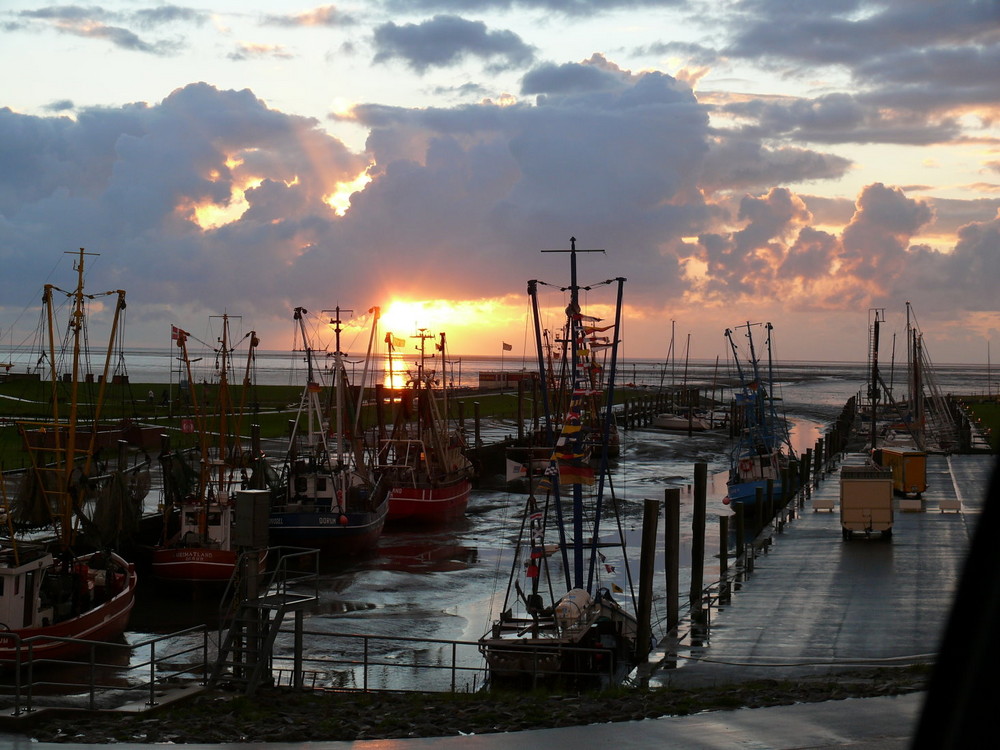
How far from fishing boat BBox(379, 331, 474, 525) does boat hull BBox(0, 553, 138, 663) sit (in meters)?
22.1

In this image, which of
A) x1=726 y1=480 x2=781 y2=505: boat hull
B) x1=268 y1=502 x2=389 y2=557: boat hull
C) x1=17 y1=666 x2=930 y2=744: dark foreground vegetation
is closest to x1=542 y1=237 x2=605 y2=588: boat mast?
x1=17 y1=666 x2=930 y2=744: dark foreground vegetation

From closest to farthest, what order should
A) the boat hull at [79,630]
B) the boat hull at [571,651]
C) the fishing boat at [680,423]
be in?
the boat hull at [571,651], the boat hull at [79,630], the fishing boat at [680,423]

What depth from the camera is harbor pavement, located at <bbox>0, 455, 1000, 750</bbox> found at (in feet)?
6.72

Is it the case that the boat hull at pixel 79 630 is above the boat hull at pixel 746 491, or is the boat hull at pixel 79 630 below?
below

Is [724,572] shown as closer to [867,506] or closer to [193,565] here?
[867,506]

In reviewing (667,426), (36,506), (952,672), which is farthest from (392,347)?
(667,426)

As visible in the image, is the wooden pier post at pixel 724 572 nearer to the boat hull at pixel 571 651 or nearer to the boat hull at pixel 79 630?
the boat hull at pixel 571 651

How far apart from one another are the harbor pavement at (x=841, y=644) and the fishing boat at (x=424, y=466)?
55.8 ft

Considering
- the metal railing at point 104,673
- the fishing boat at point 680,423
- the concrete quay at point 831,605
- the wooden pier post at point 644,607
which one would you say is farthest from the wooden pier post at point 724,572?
the fishing boat at point 680,423

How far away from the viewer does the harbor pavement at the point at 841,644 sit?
205cm

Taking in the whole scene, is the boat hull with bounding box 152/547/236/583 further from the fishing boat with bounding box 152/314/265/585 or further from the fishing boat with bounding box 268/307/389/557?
the fishing boat with bounding box 268/307/389/557

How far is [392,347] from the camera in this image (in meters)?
53.3

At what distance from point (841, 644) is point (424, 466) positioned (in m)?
35.8

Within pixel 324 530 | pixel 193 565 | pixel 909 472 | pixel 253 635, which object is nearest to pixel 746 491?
pixel 909 472
